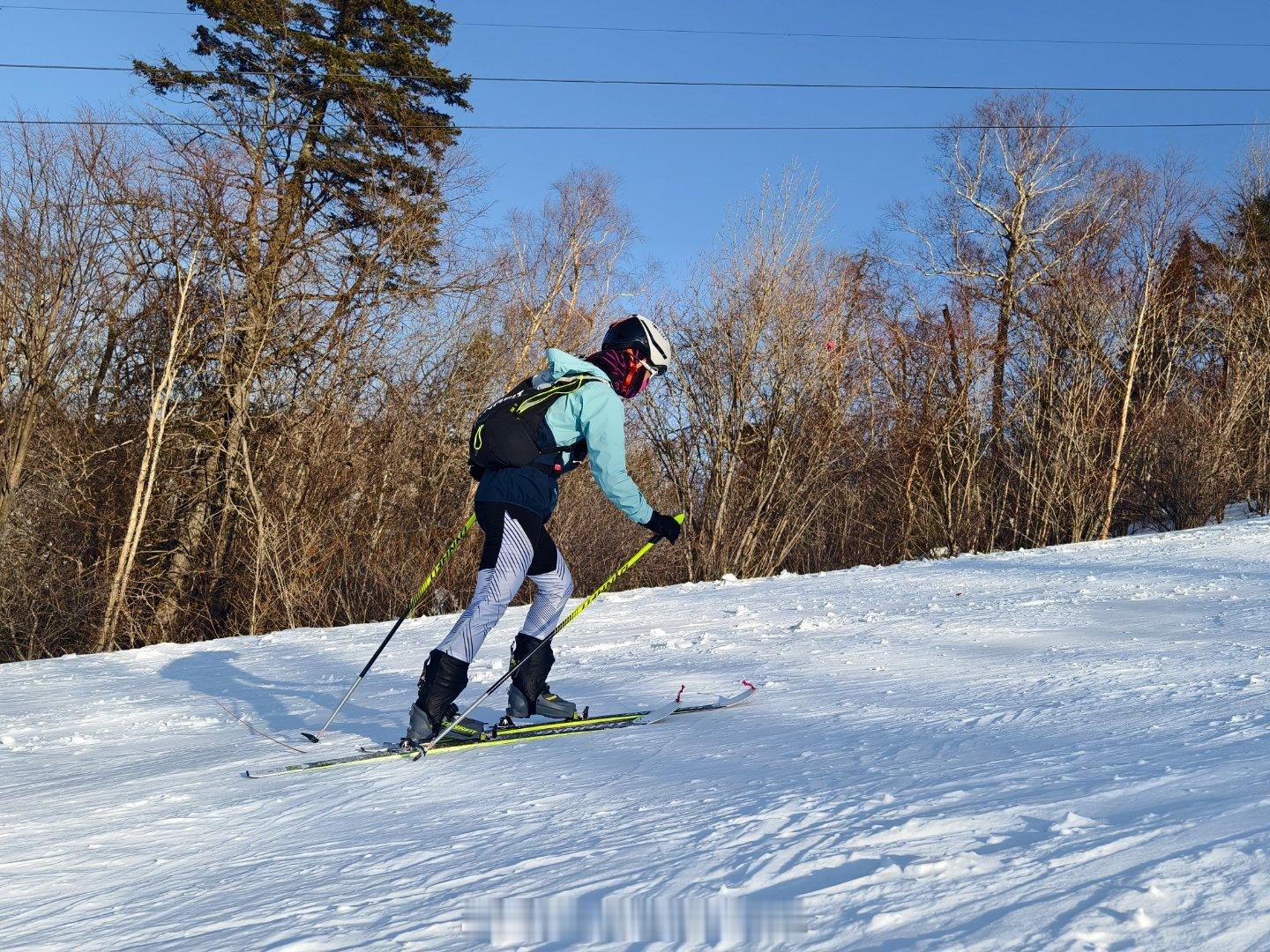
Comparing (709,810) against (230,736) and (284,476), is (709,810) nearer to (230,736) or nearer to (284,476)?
(230,736)

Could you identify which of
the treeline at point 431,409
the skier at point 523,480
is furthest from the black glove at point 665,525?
the treeline at point 431,409

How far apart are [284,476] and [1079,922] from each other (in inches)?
488

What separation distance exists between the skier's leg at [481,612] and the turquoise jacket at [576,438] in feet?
0.24

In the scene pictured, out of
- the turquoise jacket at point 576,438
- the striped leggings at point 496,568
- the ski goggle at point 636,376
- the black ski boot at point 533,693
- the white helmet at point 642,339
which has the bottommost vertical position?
the black ski boot at point 533,693

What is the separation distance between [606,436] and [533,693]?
45.9 inches

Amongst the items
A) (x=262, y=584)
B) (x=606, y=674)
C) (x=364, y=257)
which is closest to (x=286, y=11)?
(x=364, y=257)

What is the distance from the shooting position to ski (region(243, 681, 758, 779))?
380 cm

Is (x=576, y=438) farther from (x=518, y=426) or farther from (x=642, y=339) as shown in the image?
(x=642, y=339)

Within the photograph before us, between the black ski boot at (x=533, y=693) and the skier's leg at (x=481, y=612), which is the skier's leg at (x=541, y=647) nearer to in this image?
the black ski boot at (x=533, y=693)

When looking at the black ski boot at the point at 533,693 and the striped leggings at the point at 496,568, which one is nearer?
the striped leggings at the point at 496,568

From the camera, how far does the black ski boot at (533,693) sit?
4.29m

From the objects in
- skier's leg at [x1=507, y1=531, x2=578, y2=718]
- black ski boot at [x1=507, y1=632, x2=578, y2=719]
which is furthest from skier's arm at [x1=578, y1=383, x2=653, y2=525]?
black ski boot at [x1=507, y1=632, x2=578, y2=719]

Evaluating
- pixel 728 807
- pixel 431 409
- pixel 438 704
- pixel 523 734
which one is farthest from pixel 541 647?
pixel 431 409

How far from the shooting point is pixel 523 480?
13.4 feet
